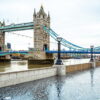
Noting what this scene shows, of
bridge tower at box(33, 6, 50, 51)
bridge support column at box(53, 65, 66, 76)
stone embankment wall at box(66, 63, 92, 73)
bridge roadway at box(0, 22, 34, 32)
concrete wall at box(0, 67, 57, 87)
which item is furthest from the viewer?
bridge roadway at box(0, 22, 34, 32)

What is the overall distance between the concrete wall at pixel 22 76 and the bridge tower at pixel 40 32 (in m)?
42.2

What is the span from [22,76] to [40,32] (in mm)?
47741

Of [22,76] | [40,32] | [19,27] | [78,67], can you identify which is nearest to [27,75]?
[22,76]

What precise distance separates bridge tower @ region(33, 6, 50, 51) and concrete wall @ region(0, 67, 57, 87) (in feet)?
139

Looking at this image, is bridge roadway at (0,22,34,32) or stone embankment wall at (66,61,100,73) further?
bridge roadway at (0,22,34,32)

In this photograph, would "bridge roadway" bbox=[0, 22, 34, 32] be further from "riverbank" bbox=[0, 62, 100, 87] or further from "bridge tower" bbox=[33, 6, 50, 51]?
"riverbank" bbox=[0, 62, 100, 87]

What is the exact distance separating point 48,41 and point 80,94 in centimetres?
5328

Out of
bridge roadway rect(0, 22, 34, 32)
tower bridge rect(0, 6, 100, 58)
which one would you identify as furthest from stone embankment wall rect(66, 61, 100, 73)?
bridge roadway rect(0, 22, 34, 32)

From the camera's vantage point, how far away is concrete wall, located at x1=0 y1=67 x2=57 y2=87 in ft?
34.9

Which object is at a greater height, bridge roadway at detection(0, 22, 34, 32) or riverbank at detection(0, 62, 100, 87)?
bridge roadway at detection(0, 22, 34, 32)

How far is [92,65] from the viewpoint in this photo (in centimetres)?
2702

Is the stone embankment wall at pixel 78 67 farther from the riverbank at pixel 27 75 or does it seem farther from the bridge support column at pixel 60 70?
the bridge support column at pixel 60 70

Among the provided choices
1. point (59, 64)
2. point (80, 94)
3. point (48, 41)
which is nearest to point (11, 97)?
point (80, 94)

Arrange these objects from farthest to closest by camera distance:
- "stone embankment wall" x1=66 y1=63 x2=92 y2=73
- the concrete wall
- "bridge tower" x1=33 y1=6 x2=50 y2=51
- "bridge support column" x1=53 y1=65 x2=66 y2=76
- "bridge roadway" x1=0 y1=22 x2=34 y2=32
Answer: "bridge roadway" x1=0 y1=22 x2=34 y2=32 → "bridge tower" x1=33 y1=6 x2=50 y2=51 → "stone embankment wall" x1=66 y1=63 x2=92 y2=73 → "bridge support column" x1=53 y1=65 x2=66 y2=76 → the concrete wall
